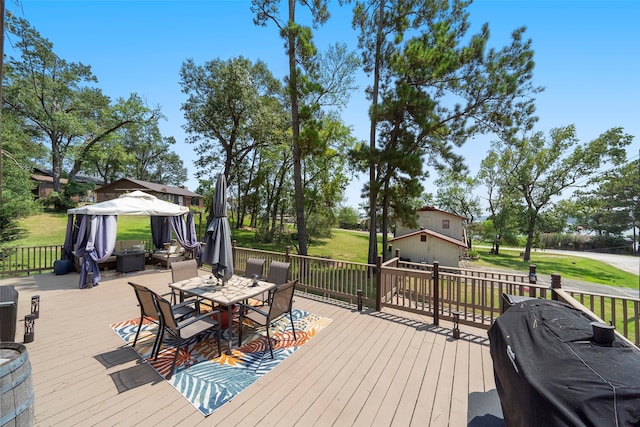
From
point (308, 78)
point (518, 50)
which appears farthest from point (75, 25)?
point (518, 50)

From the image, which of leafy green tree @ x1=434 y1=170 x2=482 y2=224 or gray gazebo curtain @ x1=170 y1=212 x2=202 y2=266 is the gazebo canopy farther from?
leafy green tree @ x1=434 y1=170 x2=482 y2=224

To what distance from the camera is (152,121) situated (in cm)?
2344

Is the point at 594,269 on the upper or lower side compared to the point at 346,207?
lower

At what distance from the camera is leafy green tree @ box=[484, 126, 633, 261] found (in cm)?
1919

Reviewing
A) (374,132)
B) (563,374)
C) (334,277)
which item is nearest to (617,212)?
(374,132)

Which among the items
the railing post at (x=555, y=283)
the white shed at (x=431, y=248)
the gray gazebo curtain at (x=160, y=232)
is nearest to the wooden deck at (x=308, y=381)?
the railing post at (x=555, y=283)

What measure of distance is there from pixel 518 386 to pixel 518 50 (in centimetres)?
1250

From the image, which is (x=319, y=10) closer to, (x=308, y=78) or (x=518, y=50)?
(x=308, y=78)

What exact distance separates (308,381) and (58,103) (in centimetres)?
3136

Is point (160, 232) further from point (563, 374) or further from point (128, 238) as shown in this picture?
point (563, 374)

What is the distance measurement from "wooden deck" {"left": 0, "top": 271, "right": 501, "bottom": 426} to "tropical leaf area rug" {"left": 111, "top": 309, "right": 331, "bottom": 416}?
0.35 ft

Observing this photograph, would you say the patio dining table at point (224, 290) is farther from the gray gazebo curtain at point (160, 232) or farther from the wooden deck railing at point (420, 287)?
the gray gazebo curtain at point (160, 232)

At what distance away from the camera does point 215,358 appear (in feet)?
11.2

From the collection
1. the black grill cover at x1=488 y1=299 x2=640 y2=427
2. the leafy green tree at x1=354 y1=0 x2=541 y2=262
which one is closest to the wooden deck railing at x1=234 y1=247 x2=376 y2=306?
the black grill cover at x1=488 y1=299 x2=640 y2=427
